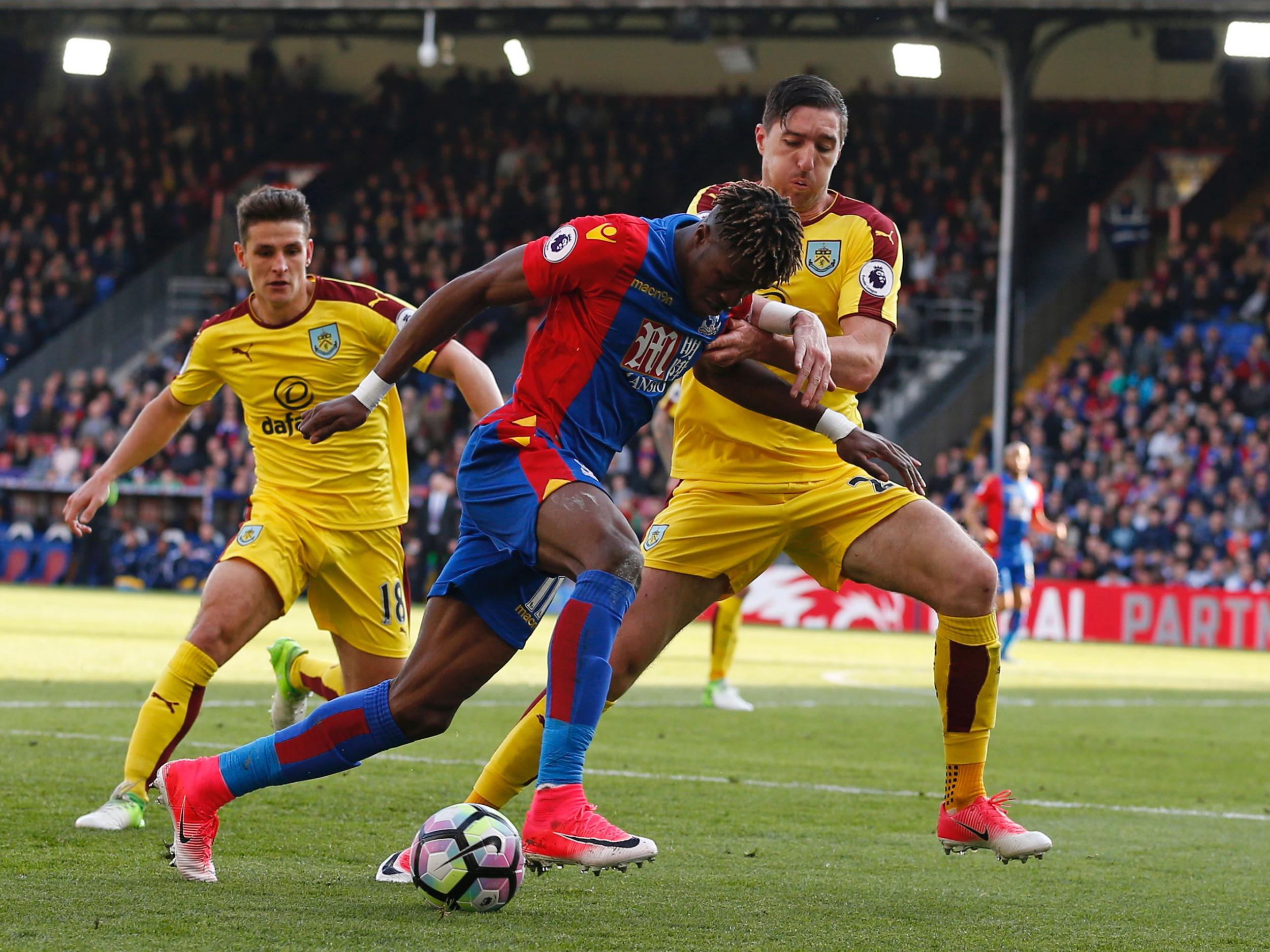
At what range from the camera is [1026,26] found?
25.9 meters

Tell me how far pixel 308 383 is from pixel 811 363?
2.60 meters

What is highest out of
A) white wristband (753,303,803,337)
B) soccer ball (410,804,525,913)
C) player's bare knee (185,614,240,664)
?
white wristband (753,303,803,337)

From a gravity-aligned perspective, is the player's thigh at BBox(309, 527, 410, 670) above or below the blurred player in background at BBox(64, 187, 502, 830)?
below

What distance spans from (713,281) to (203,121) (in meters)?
32.4

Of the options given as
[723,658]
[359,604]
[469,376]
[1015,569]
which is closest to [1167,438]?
[1015,569]

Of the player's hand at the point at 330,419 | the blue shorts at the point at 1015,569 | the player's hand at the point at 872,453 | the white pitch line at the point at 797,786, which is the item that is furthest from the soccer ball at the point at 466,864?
the blue shorts at the point at 1015,569

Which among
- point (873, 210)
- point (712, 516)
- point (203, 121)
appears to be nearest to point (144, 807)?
point (712, 516)

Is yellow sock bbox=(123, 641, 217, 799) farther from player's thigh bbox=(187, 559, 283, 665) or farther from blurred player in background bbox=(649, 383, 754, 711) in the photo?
blurred player in background bbox=(649, 383, 754, 711)

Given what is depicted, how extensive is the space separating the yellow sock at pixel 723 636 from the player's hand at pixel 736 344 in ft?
22.3

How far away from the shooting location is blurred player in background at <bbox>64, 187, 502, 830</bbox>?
21.9ft

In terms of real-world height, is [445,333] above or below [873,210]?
below

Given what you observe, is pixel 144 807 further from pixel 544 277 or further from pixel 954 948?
pixel 954 948

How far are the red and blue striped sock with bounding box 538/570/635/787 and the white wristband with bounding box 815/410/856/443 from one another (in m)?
1.11

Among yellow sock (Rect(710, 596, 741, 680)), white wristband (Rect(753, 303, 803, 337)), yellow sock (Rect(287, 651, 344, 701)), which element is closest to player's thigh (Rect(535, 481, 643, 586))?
white wristband (Rect(753, 303, 803, 337))
